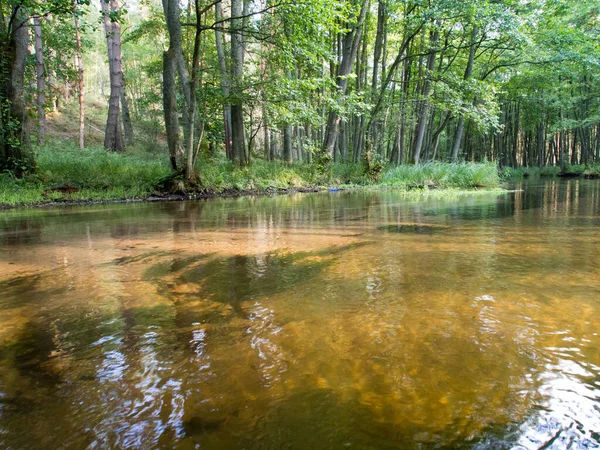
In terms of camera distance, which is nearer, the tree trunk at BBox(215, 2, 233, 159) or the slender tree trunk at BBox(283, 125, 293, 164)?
the tree trunk at BBox(215, 2, 233, 159)

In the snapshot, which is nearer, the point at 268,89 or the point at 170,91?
the point at 170,91

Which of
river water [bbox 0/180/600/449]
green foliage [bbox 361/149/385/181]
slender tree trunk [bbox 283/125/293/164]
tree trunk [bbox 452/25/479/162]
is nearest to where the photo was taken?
river water [bbox 0/180/600/449]

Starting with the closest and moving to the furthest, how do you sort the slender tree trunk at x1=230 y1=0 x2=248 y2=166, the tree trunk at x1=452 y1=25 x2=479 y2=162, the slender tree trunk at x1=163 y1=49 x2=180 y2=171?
the slender tree trunk at x1=163 y1=49 x2=180 y2=171 → the slender tree trunk at x1=230 y1=0 x2=248 y2=166 → the tree trunk at x1=452 y1=25 x2=479 y2=162

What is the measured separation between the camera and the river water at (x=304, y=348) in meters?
1.16

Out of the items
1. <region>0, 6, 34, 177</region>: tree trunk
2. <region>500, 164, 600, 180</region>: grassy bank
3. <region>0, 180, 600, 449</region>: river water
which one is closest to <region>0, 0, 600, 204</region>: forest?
<region>0, 6, 34, 177</region>: tree trunk

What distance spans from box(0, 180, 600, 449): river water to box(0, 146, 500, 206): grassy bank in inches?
276

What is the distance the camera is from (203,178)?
1147 centimetres

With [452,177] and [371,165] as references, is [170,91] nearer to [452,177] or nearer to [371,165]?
[371,165]

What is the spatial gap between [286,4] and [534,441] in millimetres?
10576

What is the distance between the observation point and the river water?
1162 millimetres

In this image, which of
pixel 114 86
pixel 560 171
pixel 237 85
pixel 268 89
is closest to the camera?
pixel 268 89

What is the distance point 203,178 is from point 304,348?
10.4 m

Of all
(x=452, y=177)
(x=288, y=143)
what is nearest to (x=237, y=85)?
(x=288, y=143)

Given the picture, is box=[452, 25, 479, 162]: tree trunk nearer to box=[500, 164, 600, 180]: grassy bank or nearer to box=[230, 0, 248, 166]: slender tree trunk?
box=[500, 164, 600, 180]: grassy bank
